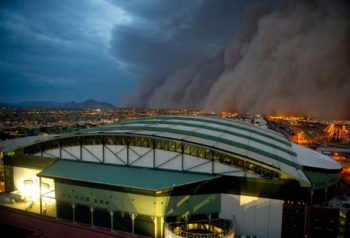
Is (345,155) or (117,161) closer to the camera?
(117,161)

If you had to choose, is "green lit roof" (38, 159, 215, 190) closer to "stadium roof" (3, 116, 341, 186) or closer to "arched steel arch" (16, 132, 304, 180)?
"arched steel arch" (16, 132, 304, 180)

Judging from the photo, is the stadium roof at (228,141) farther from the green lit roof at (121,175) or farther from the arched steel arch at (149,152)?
the green lit roof at (121,175)

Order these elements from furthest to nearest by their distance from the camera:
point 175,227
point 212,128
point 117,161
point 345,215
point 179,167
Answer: point 212,128
point 117,161
point 179,167
point 345,215
point 175,227

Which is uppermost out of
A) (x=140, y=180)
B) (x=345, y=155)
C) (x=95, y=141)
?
(x=95, y=141)

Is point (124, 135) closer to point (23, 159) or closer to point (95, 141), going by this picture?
point (95, 141)

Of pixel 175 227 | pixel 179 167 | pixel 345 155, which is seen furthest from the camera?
pixel 345 155

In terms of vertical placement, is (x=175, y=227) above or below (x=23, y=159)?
below

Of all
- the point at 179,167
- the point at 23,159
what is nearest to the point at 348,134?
the point at 179,167
